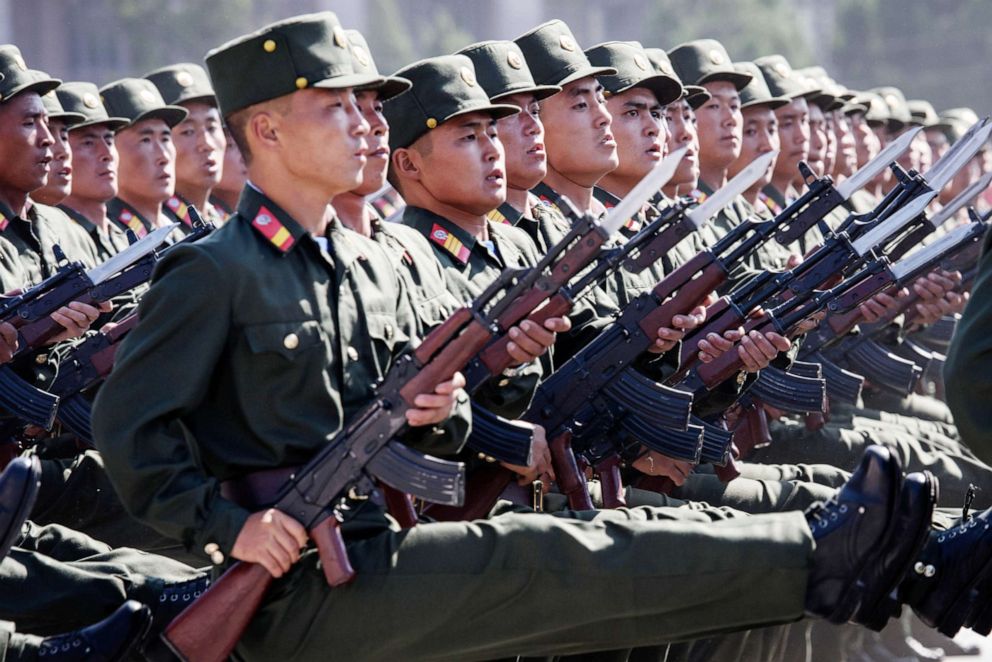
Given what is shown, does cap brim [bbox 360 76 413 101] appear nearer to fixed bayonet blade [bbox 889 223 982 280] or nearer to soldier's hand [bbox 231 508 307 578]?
soldier's hand [bbox 231 508 307 578]

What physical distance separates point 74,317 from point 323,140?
2075mm

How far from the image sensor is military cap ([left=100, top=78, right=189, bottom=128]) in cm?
919

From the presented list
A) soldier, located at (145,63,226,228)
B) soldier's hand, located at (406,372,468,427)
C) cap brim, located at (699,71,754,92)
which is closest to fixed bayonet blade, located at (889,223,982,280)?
cap brim, located at (699,71,754,92)

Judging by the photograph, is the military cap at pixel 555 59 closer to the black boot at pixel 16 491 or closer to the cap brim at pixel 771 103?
the cap brim at pixel 771 103

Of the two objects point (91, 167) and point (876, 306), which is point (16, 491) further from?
point (876, 306)

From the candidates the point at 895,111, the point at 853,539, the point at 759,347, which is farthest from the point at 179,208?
the point at 895,111

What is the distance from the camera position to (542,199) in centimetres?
780

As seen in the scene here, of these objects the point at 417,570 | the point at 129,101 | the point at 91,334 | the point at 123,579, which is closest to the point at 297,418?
the point at 417,570

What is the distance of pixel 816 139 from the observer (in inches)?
473

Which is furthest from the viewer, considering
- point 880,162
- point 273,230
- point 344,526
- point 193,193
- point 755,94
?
point 755,94

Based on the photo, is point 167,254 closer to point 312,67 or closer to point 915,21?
point 312,67

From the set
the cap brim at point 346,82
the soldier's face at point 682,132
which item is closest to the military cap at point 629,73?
the soldier's face at point 682,132

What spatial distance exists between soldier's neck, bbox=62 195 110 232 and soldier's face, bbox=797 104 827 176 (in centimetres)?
487

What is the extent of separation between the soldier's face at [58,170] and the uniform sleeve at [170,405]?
10.9ft
